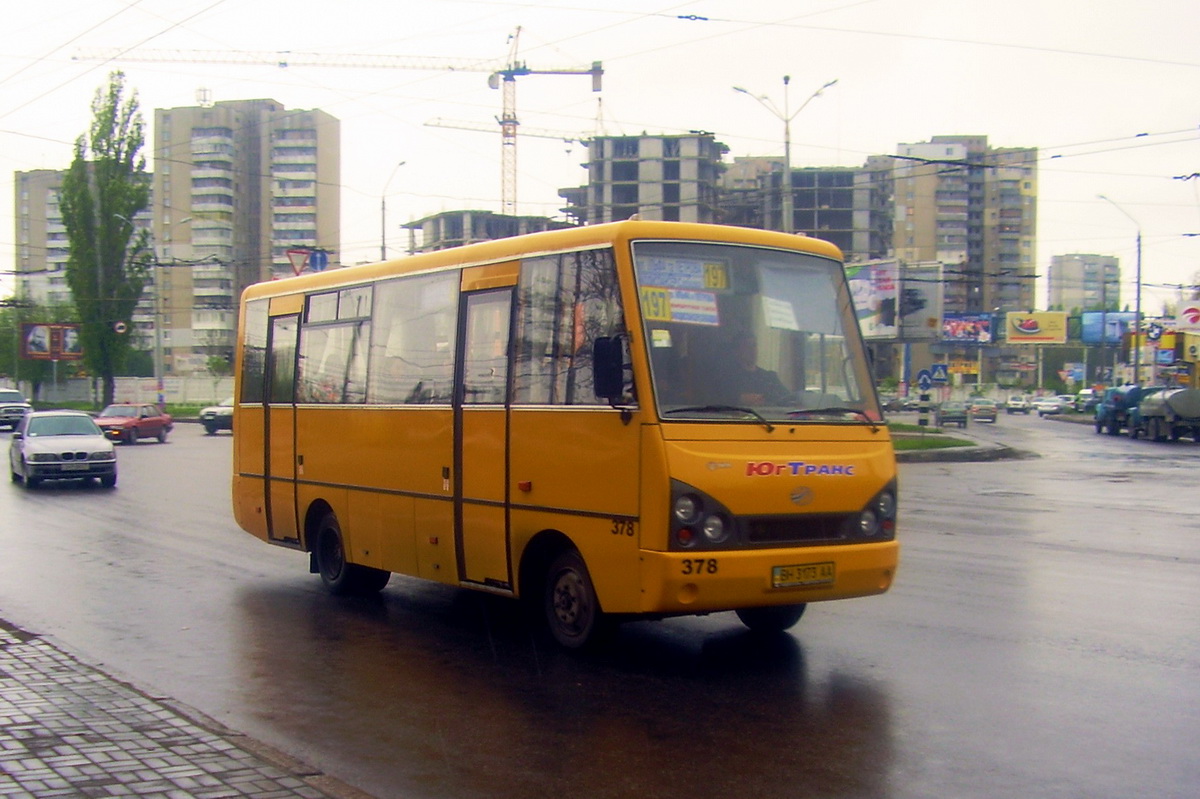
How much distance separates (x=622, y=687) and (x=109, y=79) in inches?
2471

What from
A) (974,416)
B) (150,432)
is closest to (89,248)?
(150,432)

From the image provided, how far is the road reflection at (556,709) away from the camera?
574 cm

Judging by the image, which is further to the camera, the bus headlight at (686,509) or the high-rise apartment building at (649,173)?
the high-rise apartment building at (649,173)

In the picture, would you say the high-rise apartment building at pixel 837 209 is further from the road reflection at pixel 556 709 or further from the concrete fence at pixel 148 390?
the road reflection at pixel 556 709

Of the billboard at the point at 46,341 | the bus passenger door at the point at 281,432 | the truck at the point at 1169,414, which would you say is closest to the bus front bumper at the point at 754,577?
the bus passenger door at the point at 281,432

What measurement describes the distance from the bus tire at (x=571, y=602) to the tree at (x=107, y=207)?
57.7 m

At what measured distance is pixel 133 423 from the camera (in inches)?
1698

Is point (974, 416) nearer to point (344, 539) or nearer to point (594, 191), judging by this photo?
point (594, 191)

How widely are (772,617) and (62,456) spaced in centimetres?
1888

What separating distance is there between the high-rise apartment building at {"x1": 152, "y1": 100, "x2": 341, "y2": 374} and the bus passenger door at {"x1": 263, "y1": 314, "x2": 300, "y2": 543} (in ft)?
382

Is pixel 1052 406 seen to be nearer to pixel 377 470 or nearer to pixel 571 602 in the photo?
pixel 377 470

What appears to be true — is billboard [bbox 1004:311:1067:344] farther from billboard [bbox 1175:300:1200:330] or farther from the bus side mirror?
the bus side mirror

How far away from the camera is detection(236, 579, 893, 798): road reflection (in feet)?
18.8

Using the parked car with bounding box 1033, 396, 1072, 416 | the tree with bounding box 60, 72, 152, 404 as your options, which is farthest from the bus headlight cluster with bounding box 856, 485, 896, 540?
the parked car with bounding box 1033, 396, 1072, 416
